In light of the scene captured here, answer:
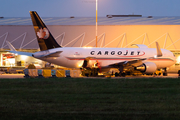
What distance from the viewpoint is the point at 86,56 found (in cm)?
3403

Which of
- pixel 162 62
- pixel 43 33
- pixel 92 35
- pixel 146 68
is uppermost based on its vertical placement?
pixel 92 35

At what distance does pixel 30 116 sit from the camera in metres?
9.83

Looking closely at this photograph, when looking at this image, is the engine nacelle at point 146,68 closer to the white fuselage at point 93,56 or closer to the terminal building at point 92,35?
the white fuselage at point 93,56

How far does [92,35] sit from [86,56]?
18.7 m

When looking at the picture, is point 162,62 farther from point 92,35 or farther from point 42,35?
point 92,35

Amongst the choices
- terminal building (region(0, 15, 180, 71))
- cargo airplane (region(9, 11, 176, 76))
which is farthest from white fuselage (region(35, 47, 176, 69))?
terminal building (region(0, 15, 180, 71))

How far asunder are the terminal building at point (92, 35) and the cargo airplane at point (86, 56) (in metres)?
15.1

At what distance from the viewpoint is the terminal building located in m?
49.7

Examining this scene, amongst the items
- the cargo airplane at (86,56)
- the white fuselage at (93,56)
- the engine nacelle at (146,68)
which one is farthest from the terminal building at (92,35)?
the engine nacelle at (146,68)

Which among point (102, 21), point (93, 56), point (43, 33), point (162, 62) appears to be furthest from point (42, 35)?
point (102, 21)

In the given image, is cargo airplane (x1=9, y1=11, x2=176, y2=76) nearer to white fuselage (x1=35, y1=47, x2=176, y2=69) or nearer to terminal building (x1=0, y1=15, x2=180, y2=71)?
white fuselage (x1=35, y1=47, x2=176, y2=69)

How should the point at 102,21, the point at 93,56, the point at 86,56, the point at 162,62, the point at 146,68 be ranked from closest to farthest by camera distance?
the point at 146,68 → the point at 86,56 → the point at 93,56 → the point at 162,62 → the point at 102,21

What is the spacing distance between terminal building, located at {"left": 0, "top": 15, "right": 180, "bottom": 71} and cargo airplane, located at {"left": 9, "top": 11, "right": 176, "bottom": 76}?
49.5ft

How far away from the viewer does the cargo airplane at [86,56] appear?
32750mm
